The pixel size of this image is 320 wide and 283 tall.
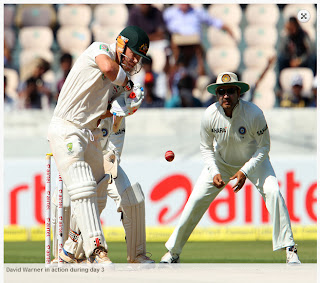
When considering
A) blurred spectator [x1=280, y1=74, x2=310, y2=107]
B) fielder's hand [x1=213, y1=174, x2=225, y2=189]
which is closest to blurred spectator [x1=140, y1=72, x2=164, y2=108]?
blurred spectator [x1=280, y1=74, x2=310, y2=107]

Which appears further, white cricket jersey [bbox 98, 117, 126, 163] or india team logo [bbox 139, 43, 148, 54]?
white cricket jersey [bbox 98, 117, 126, 163]

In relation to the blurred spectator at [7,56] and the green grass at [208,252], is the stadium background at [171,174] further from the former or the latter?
the blurred spectator at [7,56]

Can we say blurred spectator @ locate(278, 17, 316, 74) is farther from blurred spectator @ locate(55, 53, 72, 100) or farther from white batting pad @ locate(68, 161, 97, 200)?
white batting pad @ locate(68, 161, 97, 200)

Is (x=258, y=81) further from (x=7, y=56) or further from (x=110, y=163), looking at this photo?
(x=110, y=163)

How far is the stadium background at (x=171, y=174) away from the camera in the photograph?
32.1ft

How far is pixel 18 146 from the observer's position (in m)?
10.6

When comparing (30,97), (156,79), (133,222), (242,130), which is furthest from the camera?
(156,79)

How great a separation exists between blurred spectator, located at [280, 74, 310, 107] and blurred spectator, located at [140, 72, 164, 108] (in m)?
1.84

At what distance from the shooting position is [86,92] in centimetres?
558

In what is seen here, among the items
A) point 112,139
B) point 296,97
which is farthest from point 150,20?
point 112,139

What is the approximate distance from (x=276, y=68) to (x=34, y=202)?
4.32 m

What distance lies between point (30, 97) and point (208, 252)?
14.4 feet

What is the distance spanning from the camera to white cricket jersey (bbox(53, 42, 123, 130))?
557cm

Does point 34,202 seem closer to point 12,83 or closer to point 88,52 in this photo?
point 12,83
